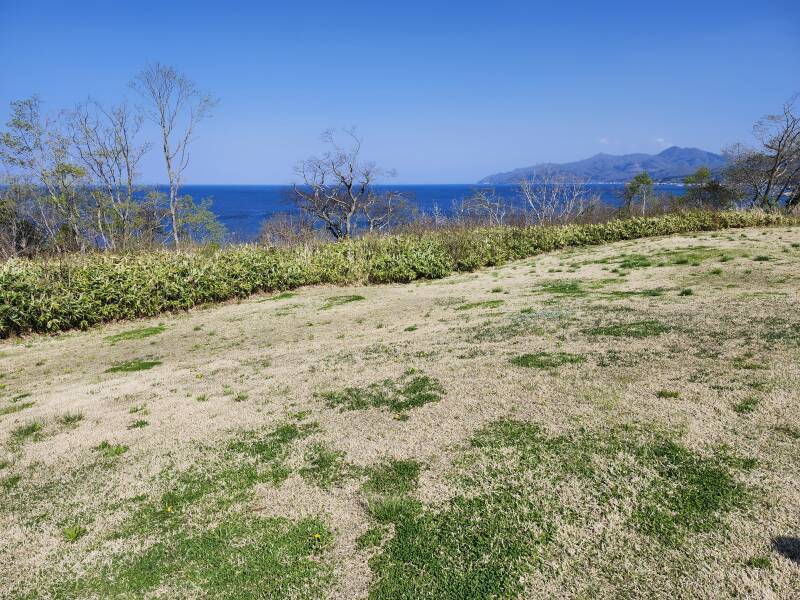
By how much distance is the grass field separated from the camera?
2.83m

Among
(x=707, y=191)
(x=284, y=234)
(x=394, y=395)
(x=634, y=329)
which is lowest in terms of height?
(x=394, y=395)

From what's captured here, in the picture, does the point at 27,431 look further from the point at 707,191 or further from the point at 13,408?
the point at 707,191

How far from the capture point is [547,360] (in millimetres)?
5695

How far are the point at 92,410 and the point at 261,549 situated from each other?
3802 mm

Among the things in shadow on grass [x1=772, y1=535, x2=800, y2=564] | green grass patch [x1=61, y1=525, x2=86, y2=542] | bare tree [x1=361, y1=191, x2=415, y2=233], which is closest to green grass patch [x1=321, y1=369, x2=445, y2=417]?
green grass patch [x1=61, y1=525, x2=86, y2=542]

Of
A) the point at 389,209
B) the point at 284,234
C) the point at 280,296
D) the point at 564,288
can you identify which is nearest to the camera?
the point at 564,288

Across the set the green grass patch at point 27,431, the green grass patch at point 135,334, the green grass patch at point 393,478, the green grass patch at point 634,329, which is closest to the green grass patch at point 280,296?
the green grass patch at point 135,334

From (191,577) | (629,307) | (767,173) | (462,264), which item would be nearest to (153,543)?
(191,577)

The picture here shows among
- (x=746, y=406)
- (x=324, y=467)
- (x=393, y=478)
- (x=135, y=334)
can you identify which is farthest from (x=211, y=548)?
(x=135, y=334)

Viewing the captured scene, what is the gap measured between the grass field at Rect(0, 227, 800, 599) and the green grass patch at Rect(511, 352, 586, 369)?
0.03m

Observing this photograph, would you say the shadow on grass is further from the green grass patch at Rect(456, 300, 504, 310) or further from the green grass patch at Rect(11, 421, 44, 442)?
the green grass patch at Rect(456, 300, 504, 310)

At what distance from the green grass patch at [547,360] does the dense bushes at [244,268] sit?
30.2 feet

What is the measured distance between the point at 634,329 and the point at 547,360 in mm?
1672

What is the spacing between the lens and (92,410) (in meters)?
5.70
